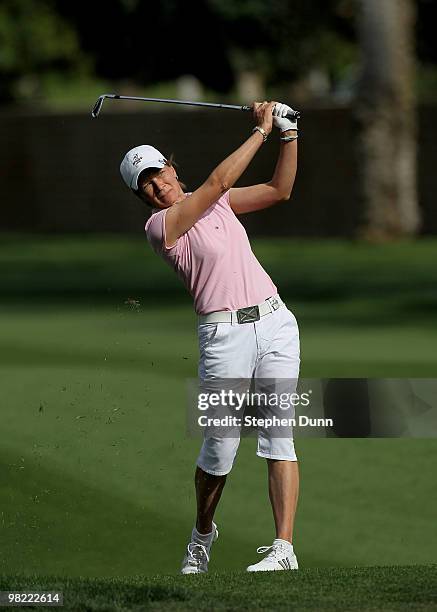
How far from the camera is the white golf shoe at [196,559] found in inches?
284

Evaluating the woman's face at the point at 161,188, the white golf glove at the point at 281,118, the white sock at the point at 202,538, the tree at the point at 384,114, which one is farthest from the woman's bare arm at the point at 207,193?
the tree at the point at 384,114

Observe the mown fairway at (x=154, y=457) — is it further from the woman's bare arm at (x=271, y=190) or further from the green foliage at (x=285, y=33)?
the green foliage at (x=285, y=33)

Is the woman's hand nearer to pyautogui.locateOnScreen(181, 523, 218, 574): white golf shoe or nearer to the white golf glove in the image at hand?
the white golf glove

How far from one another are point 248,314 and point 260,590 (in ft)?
4.40

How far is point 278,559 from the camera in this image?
7.01 metres

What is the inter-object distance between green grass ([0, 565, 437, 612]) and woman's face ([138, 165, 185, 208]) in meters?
1.59

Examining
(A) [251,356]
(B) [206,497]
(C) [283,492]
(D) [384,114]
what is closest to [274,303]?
(A) [251,356]

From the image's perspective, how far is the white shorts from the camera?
7.02 m

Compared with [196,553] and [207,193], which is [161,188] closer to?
[207,193]

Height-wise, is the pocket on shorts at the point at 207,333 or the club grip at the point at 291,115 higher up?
the club grip at the point at 291,115

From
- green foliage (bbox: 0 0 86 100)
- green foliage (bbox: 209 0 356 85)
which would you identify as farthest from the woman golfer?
green foliage (bbox: 0 0 86 100)

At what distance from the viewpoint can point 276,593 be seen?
6.07 meters

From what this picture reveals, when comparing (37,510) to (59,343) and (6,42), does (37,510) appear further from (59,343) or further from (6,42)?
(6,42)

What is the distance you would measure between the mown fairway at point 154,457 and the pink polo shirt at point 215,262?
4.41 feet
